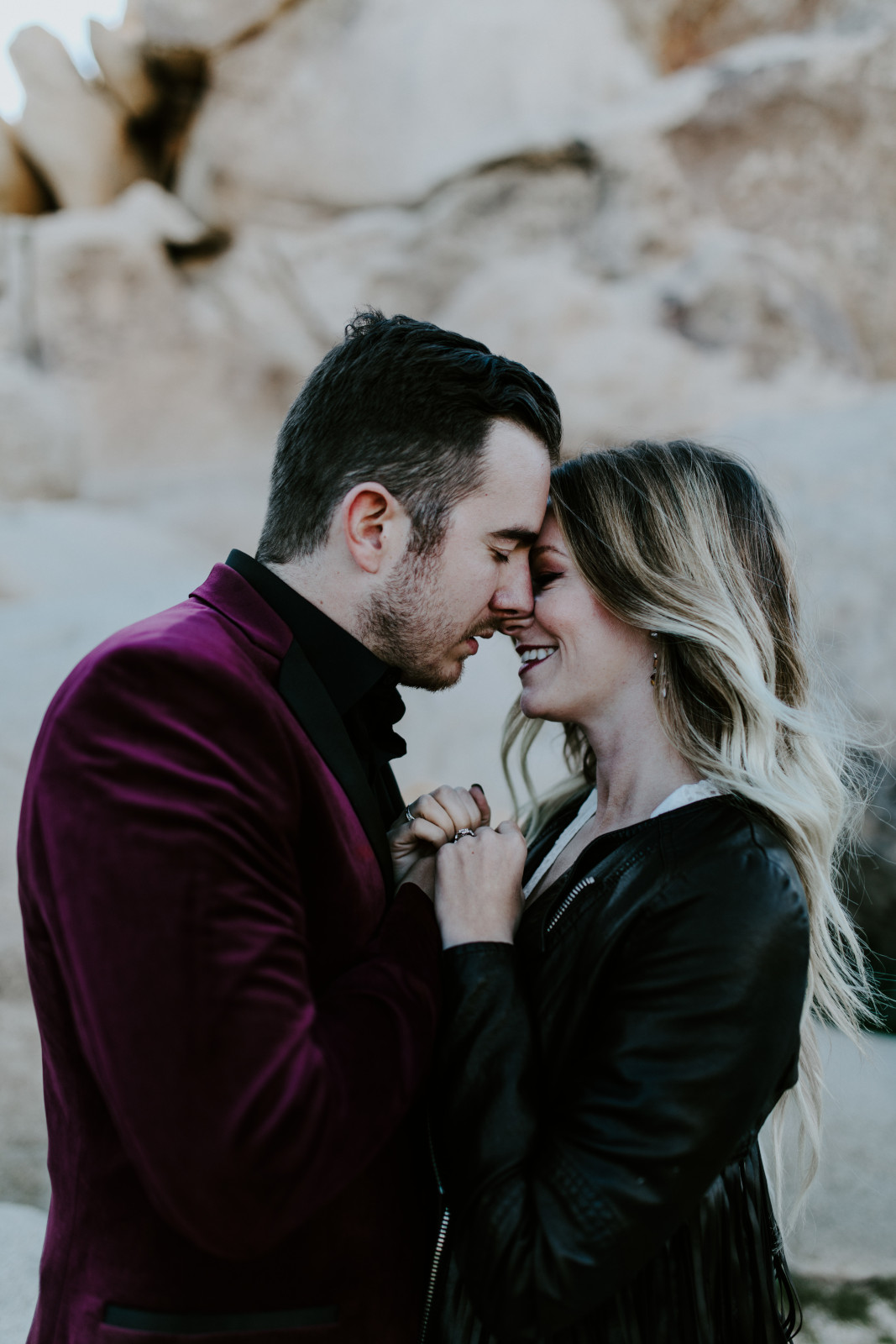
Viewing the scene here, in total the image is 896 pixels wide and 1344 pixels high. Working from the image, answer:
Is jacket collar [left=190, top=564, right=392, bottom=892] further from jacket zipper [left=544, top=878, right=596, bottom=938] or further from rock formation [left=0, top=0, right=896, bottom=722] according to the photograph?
rock formation [left=0, top=0, right=896, bottom=722]

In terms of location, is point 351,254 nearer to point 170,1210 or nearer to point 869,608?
point 869,608

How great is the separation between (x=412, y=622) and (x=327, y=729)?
0.31 m

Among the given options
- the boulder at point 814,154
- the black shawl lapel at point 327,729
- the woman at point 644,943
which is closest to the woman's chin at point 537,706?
the woman at point 644,943

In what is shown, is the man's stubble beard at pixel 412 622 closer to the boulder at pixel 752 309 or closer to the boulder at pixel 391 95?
the boulder at pixel 752 309

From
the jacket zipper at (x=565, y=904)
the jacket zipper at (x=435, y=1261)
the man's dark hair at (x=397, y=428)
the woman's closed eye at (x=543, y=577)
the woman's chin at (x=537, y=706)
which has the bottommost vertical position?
the jacket zipper at (x=435, y=1261)

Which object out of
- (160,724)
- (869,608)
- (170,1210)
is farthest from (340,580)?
(869,608)

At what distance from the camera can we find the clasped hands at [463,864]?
1.67 meters

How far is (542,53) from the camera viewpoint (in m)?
11.3

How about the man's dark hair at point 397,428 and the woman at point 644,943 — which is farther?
the man's dark hair at point 397,428

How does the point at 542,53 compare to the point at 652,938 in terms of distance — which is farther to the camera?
the point at 542,53

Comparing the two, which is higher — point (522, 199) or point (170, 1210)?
point (522, 199)

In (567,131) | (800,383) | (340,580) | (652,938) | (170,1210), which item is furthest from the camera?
(567,131)

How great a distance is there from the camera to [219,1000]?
1.11 meters

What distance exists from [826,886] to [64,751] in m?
1.39
